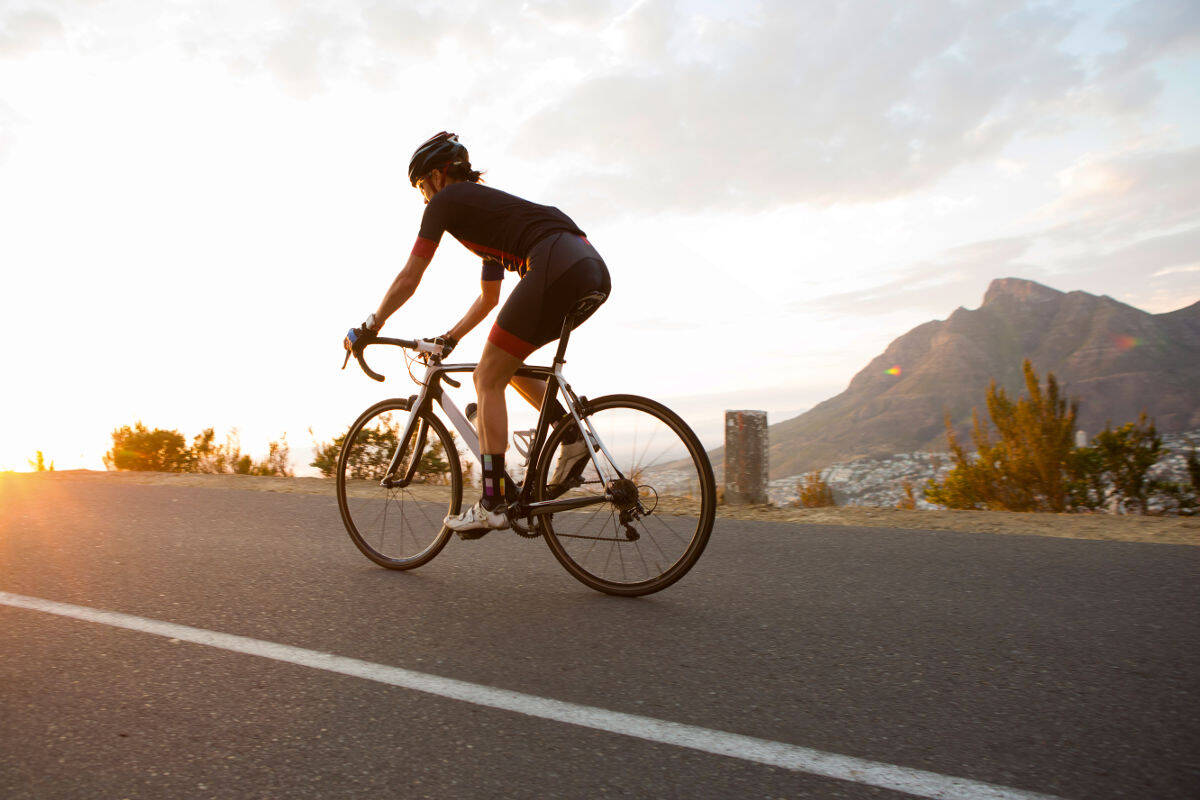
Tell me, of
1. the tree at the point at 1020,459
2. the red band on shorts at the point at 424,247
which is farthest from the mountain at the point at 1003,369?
the red band on shorts at the point at 424,247

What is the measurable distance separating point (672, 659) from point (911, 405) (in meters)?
156

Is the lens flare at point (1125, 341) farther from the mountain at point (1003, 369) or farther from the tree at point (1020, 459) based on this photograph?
the tree at point (1020, 459)

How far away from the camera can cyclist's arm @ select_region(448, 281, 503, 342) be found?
4.25 meters

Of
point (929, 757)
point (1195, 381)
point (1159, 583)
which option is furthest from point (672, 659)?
point (1195, 381)

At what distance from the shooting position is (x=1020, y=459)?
31.7 ft

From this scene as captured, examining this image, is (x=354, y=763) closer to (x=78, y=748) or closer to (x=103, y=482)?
(x=78, y=748)

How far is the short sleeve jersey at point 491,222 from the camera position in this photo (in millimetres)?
3717

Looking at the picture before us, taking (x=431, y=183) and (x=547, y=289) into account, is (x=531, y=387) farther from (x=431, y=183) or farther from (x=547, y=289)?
(x=431, y=183)

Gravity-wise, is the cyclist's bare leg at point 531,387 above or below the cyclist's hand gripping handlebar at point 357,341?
below

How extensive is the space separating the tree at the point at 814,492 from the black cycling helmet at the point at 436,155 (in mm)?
6410

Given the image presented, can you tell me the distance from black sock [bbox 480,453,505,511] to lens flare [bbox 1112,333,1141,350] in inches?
6169

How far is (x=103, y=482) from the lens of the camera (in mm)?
9047

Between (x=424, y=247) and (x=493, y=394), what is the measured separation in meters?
0.78

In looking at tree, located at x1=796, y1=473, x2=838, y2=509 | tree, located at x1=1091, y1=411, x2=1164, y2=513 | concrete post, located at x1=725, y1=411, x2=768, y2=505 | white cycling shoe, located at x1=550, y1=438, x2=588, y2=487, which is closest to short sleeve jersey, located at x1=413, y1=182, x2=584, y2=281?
white cycling shoe, located at x1=550, y1=438, x2=588, y2=487
